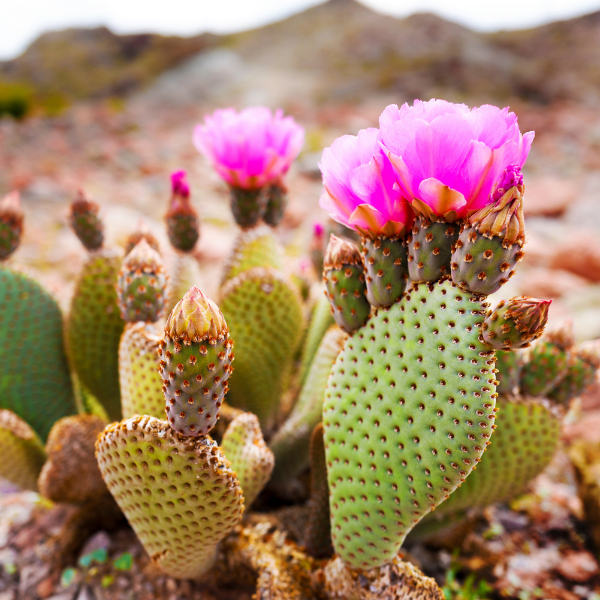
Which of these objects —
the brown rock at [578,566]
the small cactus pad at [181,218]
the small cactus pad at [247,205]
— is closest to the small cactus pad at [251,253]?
the small cactus pad at [247,205]

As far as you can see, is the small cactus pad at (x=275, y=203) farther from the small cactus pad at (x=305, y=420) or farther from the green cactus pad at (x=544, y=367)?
the green cactus pad at (x=544, y=367)

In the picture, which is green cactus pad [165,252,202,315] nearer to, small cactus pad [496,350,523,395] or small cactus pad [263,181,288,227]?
small cactus pad [263,181,288,227]

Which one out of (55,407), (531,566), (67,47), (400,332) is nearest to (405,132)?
(400,332)

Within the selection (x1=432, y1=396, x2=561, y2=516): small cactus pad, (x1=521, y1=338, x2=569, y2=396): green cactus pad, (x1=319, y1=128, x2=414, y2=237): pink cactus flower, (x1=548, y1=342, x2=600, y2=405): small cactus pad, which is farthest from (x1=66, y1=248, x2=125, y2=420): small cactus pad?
(x1=548, y1=342, x2=600, y2=405): small cactus pad

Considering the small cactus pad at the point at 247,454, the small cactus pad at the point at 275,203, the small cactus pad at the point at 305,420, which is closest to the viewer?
the small cactus pad at the point at 247,454

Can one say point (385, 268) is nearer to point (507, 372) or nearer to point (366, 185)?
point (366, 185)

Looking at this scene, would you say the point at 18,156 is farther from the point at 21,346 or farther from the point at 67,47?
the point at 67,47
